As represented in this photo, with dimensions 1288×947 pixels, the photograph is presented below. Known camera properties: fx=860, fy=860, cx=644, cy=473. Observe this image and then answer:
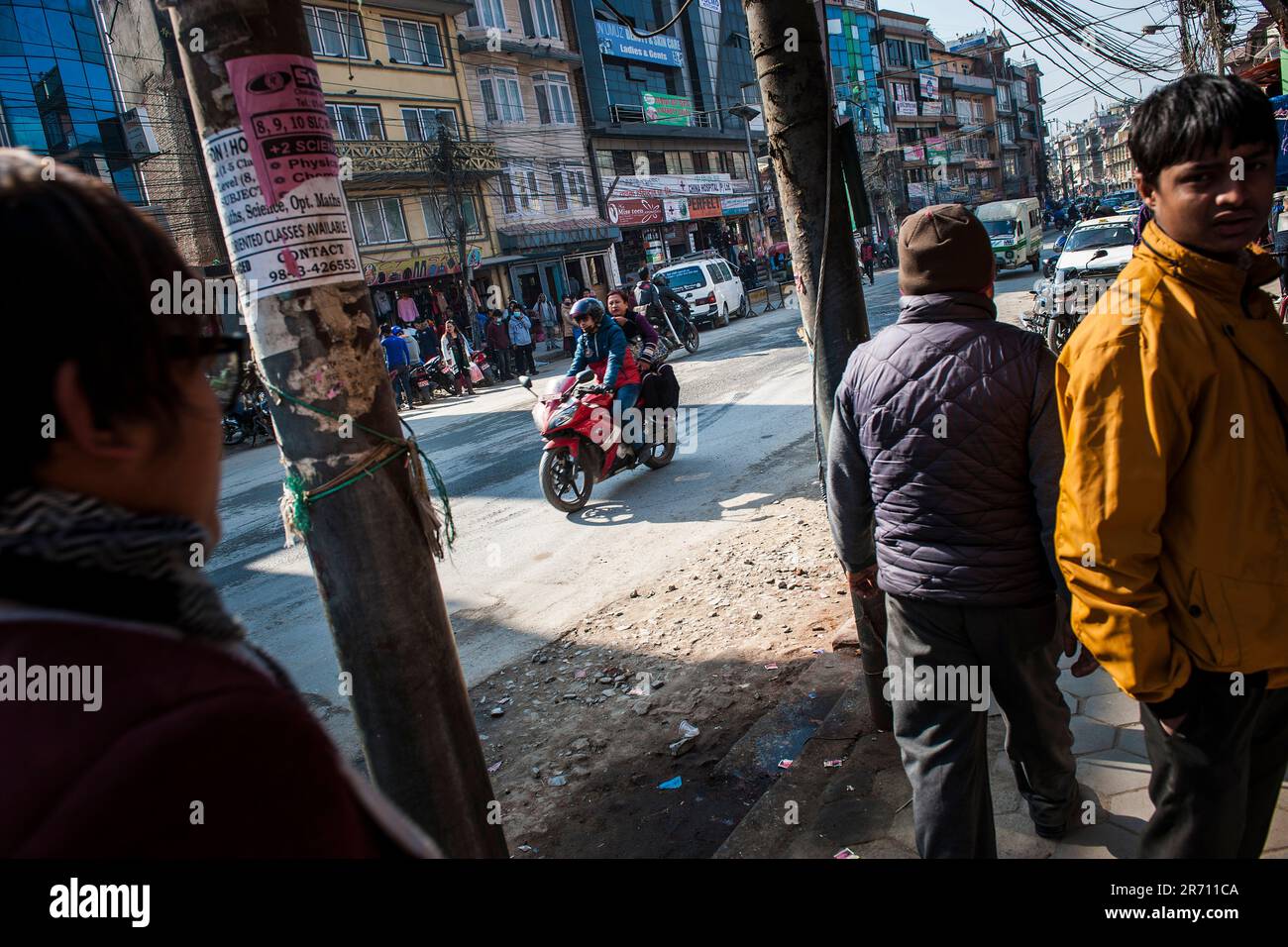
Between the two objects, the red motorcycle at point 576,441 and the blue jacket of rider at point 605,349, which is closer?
the red motorcycle at point 576,441

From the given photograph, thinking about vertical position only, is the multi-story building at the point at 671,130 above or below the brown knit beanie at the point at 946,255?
above

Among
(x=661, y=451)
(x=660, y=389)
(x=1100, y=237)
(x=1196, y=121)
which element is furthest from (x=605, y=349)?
(x=1100, y=237)

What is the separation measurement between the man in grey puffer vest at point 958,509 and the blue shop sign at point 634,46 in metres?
39.1

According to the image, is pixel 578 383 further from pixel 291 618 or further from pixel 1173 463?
pixel 1173 463

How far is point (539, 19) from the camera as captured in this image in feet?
118

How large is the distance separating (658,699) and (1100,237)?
52.0 feet

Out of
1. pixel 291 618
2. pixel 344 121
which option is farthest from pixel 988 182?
pixel 291 618

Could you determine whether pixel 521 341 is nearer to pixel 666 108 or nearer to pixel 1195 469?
pixel 1195 469

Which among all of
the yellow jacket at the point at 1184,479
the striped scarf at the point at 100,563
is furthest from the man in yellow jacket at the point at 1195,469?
the striped scarf at the point at 100,563

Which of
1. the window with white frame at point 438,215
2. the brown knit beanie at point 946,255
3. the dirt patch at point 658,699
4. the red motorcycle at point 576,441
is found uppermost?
the window with white frame at point 438,215

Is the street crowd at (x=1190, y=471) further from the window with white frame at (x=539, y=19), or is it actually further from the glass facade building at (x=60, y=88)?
the window with white frame at (x=539, y=19)

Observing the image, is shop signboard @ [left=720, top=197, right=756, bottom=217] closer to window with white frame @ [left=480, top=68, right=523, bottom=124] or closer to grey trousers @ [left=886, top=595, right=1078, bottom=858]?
window with white frame @ [left=480, top=68, right=523, bottom=124]

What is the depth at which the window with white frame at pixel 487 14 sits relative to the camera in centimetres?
3234

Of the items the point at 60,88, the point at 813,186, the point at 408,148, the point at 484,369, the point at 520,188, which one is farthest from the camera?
the point at 520,188
